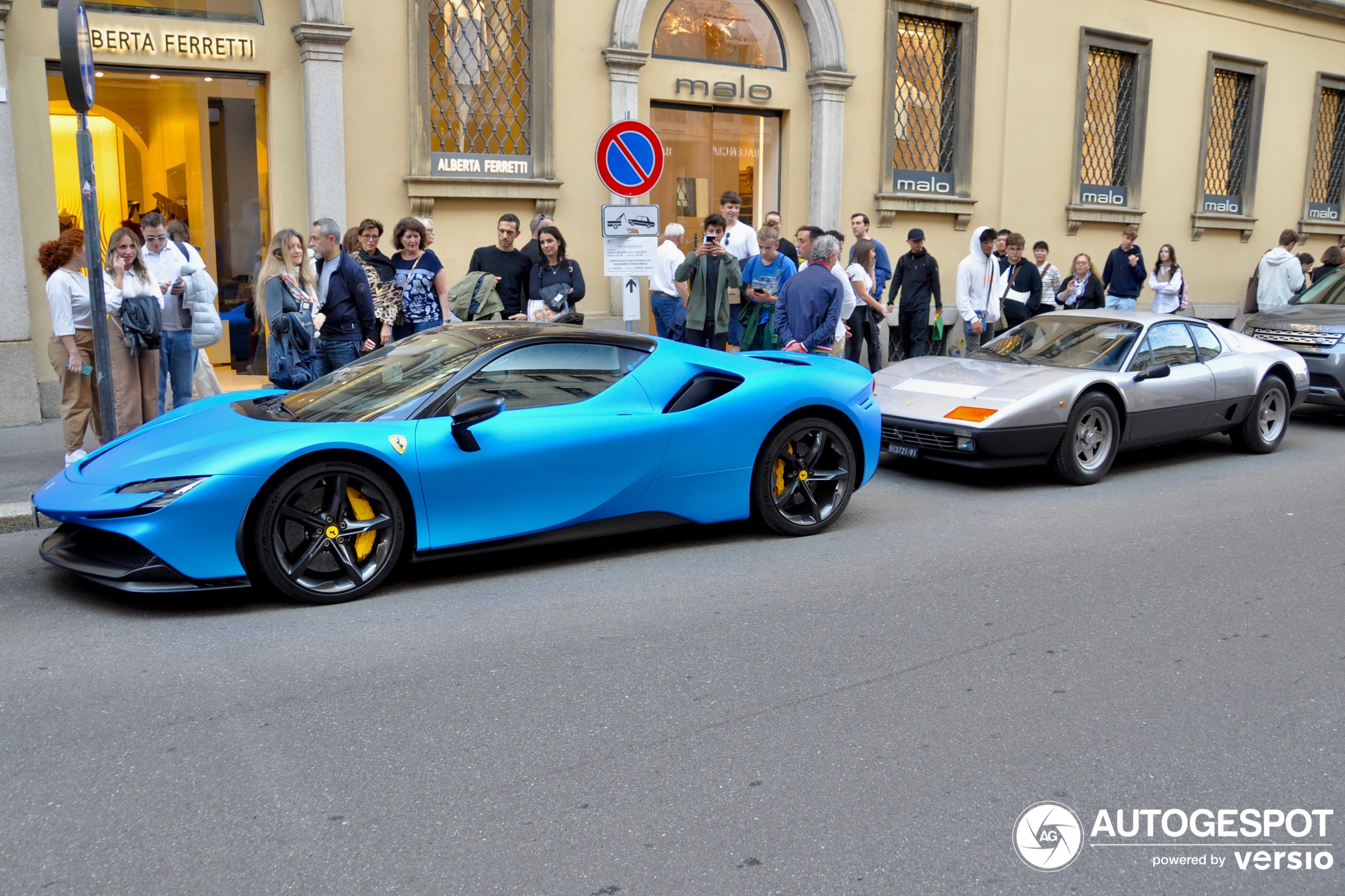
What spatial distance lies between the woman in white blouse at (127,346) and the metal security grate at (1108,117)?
13743mm

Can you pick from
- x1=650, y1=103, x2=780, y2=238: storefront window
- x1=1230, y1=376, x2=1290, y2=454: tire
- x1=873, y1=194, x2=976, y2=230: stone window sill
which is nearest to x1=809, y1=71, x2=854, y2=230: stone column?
x1=650, y1=103, x2=780, y2=238: storefront window

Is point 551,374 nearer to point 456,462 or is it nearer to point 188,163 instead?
point 456,462

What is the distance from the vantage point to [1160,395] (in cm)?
880

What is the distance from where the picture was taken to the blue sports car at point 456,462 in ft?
16.1

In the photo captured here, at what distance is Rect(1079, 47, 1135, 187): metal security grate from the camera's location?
17406 millimetres

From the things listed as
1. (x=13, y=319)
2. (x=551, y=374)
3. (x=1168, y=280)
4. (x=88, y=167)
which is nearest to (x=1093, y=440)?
(x=551, y=374)

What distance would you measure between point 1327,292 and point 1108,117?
5.56 meters

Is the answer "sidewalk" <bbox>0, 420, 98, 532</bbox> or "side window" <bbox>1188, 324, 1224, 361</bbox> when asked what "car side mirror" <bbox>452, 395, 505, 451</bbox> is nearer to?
"sidewalk" <bbox>0, 420, 98, 532</bbox>

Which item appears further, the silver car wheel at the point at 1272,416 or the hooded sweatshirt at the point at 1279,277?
the hooded sweatshirt at the point at 1279,277

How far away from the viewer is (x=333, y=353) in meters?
8.25

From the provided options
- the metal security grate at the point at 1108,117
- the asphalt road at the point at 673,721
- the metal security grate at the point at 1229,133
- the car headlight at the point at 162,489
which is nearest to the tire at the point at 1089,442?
the asphalt road at the point at 673,721

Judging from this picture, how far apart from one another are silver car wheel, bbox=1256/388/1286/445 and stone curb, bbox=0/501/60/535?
9.25m

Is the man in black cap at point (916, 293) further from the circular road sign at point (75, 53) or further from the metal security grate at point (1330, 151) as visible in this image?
the metal security grate at point (1330, 151)

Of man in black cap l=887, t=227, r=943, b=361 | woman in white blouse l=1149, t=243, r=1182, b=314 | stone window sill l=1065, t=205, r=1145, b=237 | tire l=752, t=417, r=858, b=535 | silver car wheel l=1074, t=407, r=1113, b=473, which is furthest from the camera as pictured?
stone window sill l=1065, t=205, r=1145, b=237
